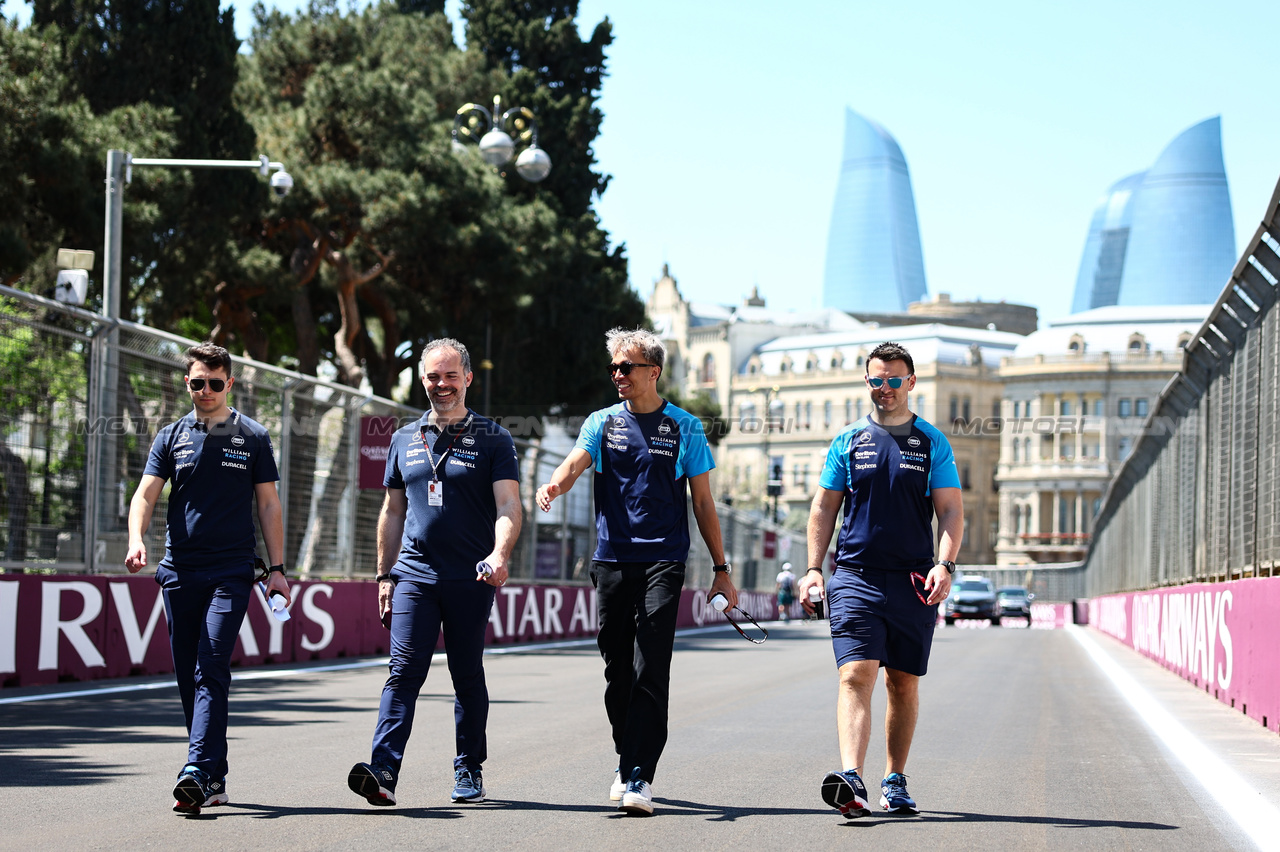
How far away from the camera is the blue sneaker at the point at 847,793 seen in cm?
667

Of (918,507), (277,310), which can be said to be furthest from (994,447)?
(918,507)

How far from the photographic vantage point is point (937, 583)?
691 centimetres

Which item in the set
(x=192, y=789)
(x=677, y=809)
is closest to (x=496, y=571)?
(x=677, y=809)

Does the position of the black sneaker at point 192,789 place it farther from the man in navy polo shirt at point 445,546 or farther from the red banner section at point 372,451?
the red banner section at point 372,451

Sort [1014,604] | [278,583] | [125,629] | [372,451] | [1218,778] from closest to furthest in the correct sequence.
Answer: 1. [278,583]
2. [1218,778]
3. [125,629]
4. [372,451]
5. [1014,604]

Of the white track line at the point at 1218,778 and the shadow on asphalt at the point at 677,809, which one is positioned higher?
the shadow on asphalt at the point at 677,809

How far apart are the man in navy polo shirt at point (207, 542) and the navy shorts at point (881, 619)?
2236 mm

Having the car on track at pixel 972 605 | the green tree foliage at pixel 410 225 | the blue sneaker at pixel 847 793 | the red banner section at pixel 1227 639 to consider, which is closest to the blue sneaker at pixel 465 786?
the blue sneaker at pixel 847 793

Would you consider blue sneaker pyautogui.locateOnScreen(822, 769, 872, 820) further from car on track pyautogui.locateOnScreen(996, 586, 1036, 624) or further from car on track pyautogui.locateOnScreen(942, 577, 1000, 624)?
car on track pyautogui.locateOnScreen(996, 586, 1036, 624)

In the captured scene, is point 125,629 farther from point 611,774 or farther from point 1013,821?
point 1013,821

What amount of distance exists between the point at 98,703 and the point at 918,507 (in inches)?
278

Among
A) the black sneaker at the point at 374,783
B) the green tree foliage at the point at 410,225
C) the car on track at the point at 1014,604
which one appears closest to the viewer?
the black sneaker at the point at 374,783

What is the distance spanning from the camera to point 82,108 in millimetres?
30078

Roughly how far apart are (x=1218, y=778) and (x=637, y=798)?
3482mm
